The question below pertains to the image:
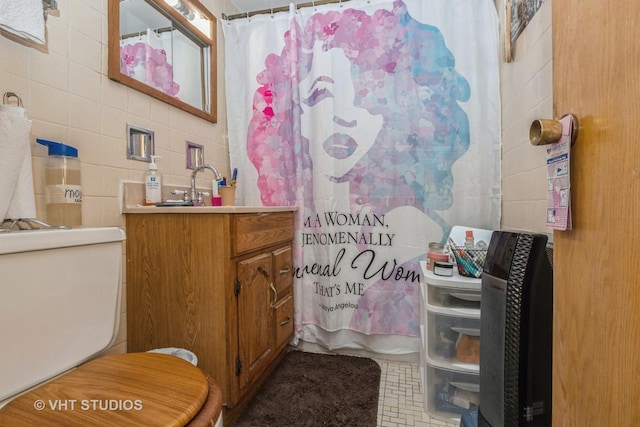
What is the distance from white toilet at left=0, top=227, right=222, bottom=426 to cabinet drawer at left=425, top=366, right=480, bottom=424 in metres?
0.90

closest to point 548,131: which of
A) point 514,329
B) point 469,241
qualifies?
point 514,329

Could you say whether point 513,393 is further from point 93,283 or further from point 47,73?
point 47,73

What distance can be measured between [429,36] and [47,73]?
1.57 meters

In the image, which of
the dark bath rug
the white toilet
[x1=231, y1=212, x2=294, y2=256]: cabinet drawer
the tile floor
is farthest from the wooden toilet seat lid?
the tile floor

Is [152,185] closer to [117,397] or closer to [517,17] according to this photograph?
[117,397]

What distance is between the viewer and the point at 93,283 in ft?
2.69

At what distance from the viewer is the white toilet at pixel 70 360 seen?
574 millimetres

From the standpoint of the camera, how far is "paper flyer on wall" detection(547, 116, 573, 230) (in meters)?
0.47

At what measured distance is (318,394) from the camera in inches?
51.4

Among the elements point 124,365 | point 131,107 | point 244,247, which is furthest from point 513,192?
point 131,107

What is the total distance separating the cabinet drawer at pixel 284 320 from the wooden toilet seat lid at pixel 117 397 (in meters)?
0.72

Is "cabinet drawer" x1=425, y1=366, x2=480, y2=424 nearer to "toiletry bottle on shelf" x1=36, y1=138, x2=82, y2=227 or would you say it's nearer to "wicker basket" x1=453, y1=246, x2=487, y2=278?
"wicker basket" x1=453, y1=246, x2=487, y2=278

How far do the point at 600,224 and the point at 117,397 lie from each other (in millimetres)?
910

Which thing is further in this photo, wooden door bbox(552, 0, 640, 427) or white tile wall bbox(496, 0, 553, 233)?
white tile wall bbox(496, 0, 553, 233)
